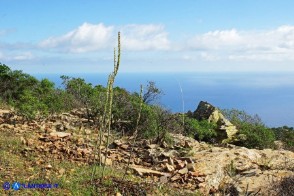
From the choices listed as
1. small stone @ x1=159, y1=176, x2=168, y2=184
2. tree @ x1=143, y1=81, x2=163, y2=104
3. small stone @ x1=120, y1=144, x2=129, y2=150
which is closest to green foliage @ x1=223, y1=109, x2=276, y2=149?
tree @ x1=143, y1=81, x2=163, y2=104

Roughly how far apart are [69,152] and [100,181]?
2.74m

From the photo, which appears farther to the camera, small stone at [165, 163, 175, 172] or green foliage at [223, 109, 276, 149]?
green foliage at [223, 109, 276, 149]

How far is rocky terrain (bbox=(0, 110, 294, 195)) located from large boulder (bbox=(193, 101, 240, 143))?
960 cm

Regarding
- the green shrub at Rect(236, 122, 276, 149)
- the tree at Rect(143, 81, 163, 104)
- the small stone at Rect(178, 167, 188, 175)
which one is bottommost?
the green shrub at Rect(236, 122, 276, 149)

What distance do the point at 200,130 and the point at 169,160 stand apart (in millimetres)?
11679

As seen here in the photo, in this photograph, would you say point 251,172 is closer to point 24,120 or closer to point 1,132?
point 1,132

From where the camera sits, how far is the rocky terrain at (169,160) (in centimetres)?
1002

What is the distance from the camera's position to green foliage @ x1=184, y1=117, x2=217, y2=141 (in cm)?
2319

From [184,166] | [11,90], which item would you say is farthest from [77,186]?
[11,90]

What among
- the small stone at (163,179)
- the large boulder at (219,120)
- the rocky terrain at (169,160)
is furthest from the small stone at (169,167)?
the large boulder at (219,120)

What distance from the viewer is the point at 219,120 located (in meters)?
27.5

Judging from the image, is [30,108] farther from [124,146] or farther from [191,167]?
[191,167]

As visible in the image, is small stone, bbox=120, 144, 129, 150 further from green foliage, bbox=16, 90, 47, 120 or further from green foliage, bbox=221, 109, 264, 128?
green foliage, bbox=221, 109, 264, 128

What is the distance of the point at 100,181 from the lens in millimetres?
8664
